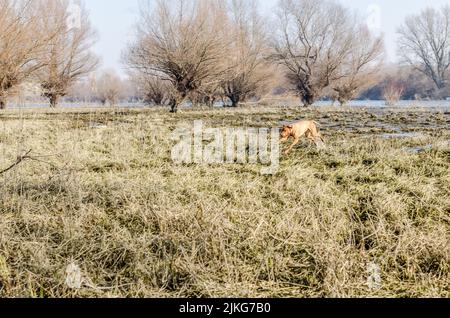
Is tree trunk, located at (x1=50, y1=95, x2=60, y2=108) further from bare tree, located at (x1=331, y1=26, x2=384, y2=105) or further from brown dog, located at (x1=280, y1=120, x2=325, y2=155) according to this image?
brown dog, located at (x1=280, y1=120, x2=325, y2=155)

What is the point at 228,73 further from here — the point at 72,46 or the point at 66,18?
the point at 72,46

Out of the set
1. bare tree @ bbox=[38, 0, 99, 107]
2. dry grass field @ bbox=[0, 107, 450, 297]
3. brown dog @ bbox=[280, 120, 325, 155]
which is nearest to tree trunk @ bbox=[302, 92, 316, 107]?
bare tree @ bbox=[38, 0, 99, 107]

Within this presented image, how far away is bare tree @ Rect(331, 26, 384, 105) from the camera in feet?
96.0

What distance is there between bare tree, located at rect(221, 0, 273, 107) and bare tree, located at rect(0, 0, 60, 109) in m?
14.0

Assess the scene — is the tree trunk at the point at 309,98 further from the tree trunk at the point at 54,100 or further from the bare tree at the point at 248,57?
the tree trunk at the point at 54,100

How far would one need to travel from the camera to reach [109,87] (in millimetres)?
34969

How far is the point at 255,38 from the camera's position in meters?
28.2

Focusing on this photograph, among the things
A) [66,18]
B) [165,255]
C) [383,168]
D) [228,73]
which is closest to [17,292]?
[165,255]

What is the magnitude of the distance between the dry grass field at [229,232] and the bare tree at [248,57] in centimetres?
2255

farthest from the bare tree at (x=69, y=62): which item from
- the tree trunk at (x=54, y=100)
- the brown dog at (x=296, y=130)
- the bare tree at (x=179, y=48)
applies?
the brown dog at (x=296, y=130)

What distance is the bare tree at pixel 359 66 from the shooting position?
29266 millimetres

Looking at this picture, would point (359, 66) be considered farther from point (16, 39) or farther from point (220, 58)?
point (16, 39)

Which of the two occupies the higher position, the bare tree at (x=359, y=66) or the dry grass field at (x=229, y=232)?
the bare tree at (x=359, y=66)
